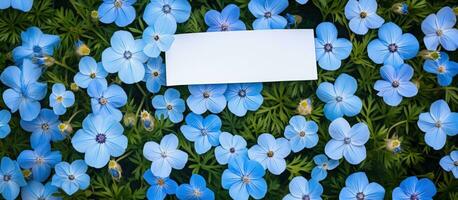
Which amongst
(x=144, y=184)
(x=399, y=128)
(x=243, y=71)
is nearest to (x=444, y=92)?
(x=399, y=128)

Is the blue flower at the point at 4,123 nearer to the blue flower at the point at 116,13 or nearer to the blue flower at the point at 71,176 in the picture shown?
the blue flower at the point at 71,176

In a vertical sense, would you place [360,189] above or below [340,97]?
below

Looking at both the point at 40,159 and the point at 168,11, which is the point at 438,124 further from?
→ the point at 40,159

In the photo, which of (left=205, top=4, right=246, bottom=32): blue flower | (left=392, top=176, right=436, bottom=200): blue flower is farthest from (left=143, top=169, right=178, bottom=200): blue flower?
(left=392, top=176, right=436, bottom=200): blue flower

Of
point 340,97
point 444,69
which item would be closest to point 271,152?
point 340,97

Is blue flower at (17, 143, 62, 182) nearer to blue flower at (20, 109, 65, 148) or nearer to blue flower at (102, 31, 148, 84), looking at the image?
blue flower at (20, 109, 65, 148)

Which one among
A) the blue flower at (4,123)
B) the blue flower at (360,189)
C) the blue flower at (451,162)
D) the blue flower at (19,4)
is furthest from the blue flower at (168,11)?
the blue flower at (451,162)

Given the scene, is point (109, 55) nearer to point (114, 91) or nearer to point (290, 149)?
point (114, 91)
